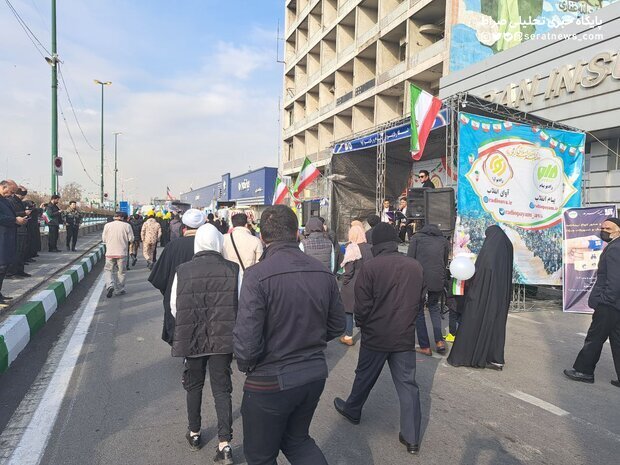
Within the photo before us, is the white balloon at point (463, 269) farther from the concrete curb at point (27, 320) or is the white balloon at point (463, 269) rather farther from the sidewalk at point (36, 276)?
the sidewalk at point (36, 276)

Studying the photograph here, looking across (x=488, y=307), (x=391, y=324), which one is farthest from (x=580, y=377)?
(x=391, y=324)

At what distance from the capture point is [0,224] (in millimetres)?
6688

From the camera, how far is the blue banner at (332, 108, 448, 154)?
9.62 meters

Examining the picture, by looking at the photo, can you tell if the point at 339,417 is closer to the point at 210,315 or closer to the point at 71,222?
the point at 210,315

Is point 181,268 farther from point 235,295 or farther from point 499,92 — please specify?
point 499,92

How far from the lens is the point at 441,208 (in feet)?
29.2

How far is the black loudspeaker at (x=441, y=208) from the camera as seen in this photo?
879 centimetres

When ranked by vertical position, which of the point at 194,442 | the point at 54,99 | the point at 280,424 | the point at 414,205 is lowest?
the point at 194,442

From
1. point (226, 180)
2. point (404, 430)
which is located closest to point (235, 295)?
point (404, 430)

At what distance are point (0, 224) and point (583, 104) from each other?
42.8ft

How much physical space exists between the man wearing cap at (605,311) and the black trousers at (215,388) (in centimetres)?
412

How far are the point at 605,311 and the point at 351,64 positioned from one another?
2647 cm

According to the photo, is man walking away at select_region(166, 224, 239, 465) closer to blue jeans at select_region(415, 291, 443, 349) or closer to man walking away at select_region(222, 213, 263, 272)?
man walking away at select_region(222, 213, 263, 272)

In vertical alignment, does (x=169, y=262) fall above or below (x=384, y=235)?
below
